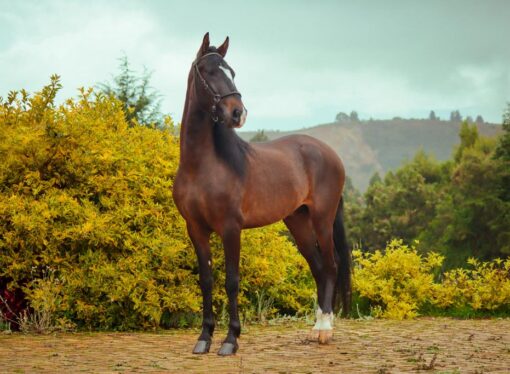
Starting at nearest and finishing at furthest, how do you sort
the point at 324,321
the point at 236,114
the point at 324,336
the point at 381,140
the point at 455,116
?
the point at 236,114 < the point at 324,336 < the point at 324,321 < the point at 381,140 < the point at 455,116

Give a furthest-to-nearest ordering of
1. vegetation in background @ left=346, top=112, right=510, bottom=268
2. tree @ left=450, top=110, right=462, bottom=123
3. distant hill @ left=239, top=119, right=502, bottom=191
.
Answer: tree @ left=450, top=110, right=462, bottom=123, distant hill @ left=239, top=119, right=502, bottom=191, vegetation in background @ left=346, top=112, right=510, bottom=268

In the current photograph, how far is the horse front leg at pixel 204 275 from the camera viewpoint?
6.37 metres

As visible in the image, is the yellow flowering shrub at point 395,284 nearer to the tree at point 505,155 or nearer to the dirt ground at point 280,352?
the dirt ground at point 280,352

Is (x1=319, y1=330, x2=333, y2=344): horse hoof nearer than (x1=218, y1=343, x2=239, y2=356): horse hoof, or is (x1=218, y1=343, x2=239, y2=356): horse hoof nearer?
(x1=218, y1=343, x2=239, y2=356): horse hoof

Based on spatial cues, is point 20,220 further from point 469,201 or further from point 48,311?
point 469,201

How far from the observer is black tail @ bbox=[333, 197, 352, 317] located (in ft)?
26.3

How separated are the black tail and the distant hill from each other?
139 metres

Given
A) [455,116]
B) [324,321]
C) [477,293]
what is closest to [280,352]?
[324,321]

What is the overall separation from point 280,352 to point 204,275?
1.04 meters

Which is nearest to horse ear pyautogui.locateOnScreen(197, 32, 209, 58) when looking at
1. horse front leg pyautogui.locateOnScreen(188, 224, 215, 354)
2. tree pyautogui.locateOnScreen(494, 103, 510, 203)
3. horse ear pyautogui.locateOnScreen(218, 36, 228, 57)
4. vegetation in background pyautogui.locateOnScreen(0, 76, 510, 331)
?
horse ear pyautogui.locateOnScreen(218, 36, 228, 57)

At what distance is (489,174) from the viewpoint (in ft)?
130

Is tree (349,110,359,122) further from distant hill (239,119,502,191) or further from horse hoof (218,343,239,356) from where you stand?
horse hoof (218,343,239,356)

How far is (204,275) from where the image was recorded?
6.48m

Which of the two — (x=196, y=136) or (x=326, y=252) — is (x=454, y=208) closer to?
(x=326, y=252)
